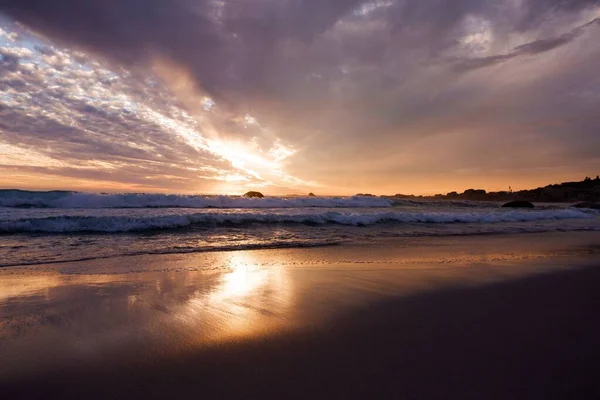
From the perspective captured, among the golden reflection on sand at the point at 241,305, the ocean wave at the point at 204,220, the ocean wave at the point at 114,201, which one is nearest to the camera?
the golden reflection on sand at the point at 241,305

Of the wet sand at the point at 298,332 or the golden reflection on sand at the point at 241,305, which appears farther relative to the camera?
the golden reflection on sand at the point at 241,305

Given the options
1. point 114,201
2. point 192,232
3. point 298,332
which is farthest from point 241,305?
point 114,201

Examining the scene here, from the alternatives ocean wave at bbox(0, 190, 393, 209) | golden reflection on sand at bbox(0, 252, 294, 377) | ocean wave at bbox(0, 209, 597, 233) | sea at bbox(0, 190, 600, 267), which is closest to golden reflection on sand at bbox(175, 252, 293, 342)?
golden reflection on sand at bbox(0, 252, 294, 377)

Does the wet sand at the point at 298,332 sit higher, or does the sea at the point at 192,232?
the sea at the point at 192,232

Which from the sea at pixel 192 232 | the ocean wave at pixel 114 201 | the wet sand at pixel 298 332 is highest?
the ocean wave at pixel 114 201

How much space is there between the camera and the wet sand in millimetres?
2203

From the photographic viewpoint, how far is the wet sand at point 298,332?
7.23 ft

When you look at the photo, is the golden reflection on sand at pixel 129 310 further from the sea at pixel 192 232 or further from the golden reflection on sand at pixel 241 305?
the sea at pixel 192 232

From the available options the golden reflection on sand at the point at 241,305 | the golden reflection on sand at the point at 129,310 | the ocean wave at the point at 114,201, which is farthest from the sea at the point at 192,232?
the ocean wave at the point at 114,201

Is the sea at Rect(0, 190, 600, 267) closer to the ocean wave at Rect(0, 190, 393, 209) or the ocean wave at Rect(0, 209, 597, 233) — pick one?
the ocean wave at Rect(0, 209, 597, 233)

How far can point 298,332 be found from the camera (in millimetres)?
3072

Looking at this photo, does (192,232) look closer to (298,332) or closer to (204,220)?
(204,220)

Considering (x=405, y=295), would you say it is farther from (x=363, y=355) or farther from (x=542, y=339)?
(x=363, y=355)

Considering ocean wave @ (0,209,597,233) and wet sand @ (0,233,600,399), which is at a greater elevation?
ocean wave @ (0,209,597,233)
